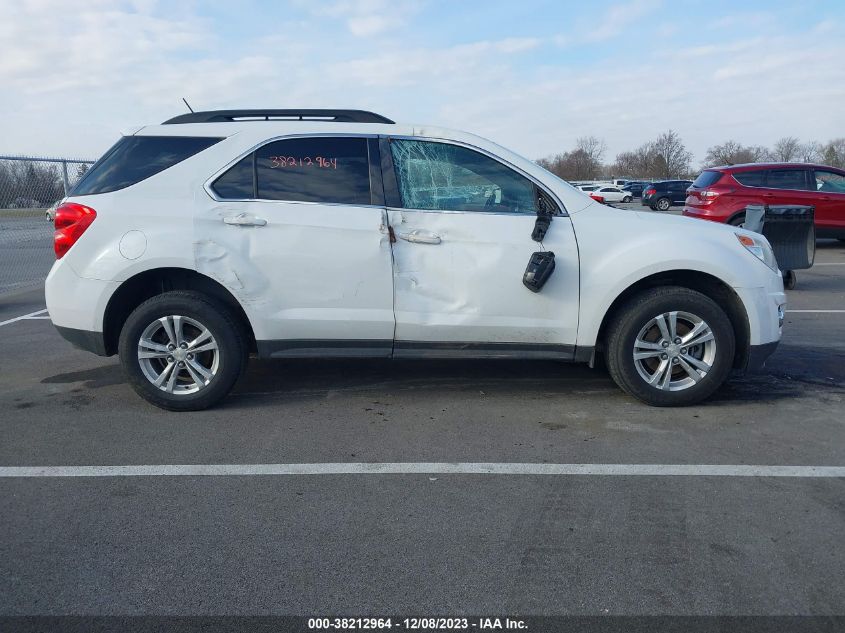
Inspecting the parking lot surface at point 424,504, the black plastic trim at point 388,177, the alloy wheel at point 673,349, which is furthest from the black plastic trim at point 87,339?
the alloy wheel at point 673,349

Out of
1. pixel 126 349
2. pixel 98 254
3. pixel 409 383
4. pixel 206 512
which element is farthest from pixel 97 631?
pixel 409 383

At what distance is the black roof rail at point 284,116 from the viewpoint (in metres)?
5.14

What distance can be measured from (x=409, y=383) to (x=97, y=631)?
3.31 metres

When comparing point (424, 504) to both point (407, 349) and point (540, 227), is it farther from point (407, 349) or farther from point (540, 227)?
point (540, 227)

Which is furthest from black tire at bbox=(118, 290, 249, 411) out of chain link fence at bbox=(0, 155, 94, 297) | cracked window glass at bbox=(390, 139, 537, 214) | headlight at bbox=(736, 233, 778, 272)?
chain link fence at bbox=(0, 155, 94, 297)

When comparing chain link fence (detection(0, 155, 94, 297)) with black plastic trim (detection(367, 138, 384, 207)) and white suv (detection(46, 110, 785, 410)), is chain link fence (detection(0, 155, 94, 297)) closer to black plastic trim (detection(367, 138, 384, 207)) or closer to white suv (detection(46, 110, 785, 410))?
white suv (detection(46, 110, 785, 410))

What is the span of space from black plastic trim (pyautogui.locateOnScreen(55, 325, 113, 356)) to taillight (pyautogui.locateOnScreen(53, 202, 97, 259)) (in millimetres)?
539

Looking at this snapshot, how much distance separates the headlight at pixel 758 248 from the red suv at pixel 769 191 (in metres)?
8.64

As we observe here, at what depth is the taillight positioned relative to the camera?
15.6 feet

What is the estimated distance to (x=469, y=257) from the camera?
15.8 ft

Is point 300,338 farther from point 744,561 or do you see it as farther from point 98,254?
point 744,561

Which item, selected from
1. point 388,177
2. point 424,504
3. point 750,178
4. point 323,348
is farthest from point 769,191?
point 424,504

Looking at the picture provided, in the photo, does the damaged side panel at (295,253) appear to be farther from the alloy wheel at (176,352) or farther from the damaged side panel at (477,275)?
the alloy wheel at (176,352)


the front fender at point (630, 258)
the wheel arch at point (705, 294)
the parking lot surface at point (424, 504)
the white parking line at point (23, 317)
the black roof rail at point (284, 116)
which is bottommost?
the parking lot surface at point (424, 504)
